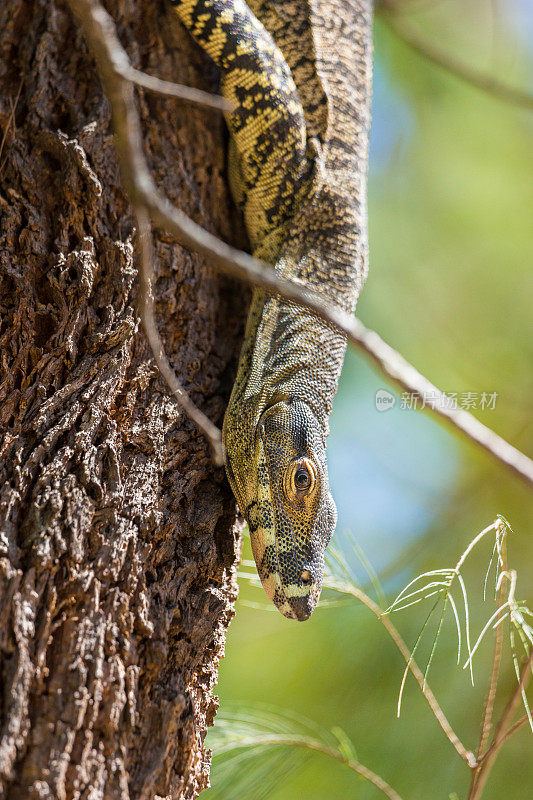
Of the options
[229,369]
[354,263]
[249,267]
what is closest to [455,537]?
[354,263]

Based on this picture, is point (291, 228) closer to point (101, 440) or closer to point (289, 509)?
point (289, 509)

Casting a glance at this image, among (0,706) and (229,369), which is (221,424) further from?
(0,706)

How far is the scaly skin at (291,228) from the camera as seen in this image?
3.12m

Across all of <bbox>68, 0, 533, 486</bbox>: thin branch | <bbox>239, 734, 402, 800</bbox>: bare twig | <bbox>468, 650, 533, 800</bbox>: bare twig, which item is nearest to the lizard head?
<bbox>239, 734, 402, 800</bbox>: bare twig

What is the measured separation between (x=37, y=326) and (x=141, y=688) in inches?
53.3

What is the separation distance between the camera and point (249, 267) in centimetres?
137

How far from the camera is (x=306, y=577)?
3037 millimetres

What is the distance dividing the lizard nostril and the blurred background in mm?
1155

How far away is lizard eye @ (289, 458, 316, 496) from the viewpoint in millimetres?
3180

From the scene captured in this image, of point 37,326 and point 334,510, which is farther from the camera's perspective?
point 334,510

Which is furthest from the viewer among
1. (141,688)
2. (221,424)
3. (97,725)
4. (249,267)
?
(221,424)

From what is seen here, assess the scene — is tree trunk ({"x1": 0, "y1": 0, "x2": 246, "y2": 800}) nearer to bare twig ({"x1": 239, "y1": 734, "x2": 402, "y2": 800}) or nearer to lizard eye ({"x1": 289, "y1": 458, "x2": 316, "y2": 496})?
lizard eye ({"x1": 289, "y1": 458, "x2": 316, "y2": 496})

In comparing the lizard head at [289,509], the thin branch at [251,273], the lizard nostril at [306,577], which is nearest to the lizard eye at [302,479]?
the lizard head at [289,509]

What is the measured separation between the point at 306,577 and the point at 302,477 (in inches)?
17.3
